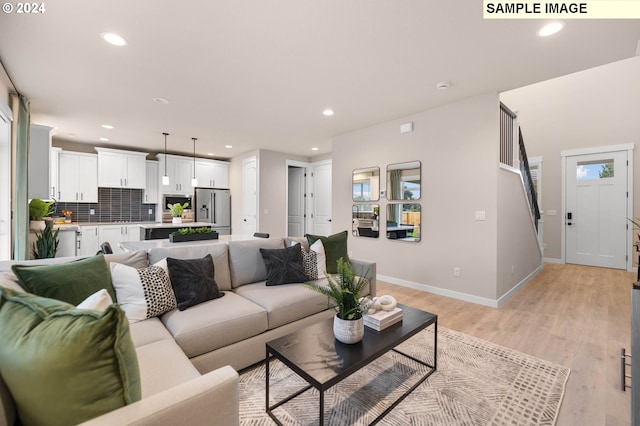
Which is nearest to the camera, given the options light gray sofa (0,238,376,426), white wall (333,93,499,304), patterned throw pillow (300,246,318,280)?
light gray sofa (0,238,376,426)

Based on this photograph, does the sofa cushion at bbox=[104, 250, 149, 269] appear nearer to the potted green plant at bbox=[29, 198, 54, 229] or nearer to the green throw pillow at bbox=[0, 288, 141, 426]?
the green throw pillow at bbox=[0, 288, 141, 426]

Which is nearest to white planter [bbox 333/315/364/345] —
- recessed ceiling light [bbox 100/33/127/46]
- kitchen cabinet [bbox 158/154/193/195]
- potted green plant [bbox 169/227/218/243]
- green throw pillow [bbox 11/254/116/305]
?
green throw pillow [bbox 11/254/116/305]

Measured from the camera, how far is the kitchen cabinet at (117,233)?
223 inches

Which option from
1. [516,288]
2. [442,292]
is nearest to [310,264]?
[442,292]

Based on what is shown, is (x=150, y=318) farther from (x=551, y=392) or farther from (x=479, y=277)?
(x=479, y=277)

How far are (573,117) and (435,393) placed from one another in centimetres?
649

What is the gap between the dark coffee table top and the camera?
1338mm

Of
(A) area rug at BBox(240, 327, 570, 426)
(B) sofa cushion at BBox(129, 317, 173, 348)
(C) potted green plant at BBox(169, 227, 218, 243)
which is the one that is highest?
(C) potted green plant at BBox(169, 227, 218, 243)

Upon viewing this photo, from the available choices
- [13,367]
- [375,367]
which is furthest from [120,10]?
[375,367]

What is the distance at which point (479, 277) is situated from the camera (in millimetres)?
3455

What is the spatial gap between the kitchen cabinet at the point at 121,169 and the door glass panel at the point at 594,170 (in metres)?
9.20

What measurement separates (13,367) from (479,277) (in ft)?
12.8

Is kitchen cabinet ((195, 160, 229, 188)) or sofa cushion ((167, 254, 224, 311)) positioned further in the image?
kitchen cabinet ((195, 160, 229, 188))

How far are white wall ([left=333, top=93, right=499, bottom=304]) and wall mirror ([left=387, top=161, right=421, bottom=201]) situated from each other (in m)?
0.09
